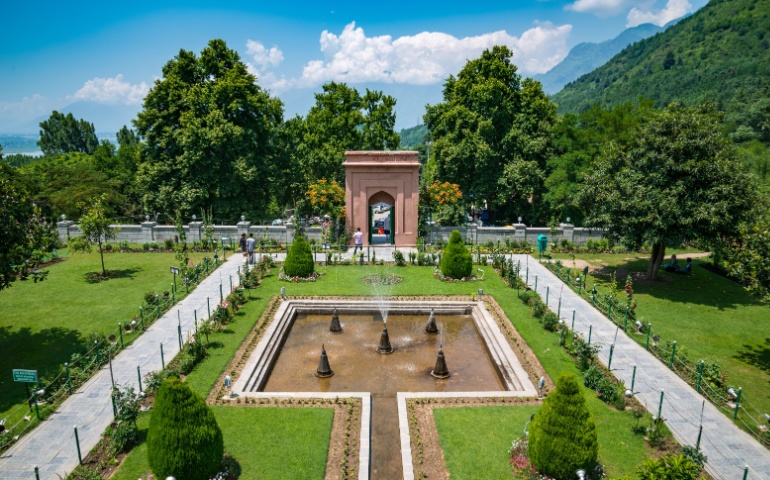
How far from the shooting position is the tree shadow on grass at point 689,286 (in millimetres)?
21172

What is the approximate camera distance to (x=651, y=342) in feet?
55.5

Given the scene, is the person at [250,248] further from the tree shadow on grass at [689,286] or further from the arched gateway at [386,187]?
the tree shadow on grass at [689,286]

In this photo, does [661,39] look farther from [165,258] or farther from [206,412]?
[206,412]

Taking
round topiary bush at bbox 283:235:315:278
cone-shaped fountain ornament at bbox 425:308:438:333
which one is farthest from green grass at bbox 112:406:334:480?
round topiary bush at bbox 283:235:315:278

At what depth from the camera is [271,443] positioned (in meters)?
11.2

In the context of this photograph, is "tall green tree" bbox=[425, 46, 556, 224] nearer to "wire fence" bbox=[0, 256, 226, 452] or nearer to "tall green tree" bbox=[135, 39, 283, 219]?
"tall green tree" bbox=[135, 39, 283, 219]

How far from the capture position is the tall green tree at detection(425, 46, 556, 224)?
3516 centimetres

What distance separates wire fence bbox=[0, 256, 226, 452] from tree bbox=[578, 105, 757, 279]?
61.5 feet

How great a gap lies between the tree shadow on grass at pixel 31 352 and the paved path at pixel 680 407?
16573mm

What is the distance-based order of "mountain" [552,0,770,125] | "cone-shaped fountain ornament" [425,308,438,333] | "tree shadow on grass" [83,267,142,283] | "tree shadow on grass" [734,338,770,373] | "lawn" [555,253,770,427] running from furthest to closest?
1. "mountain" [552,0,770,125]
2. "tree shadow on grass" [83,267,142,283]
3. "cone-shaped fountain ornament" [425,308,438,333]
4. "tree shadow on grass" [734,338,770,373]
5. "lawn" [555,253,770,427]

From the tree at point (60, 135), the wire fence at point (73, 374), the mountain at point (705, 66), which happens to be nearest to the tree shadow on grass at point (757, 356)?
the wire fence at point (73, 374)

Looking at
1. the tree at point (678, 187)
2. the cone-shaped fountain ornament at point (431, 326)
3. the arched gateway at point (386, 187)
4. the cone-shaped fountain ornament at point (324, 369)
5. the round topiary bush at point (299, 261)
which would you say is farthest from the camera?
the arched gateway at point (386, 187)

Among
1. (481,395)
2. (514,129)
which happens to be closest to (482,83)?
(514,129)

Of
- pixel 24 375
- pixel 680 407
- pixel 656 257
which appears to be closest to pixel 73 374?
pixel 24 375
